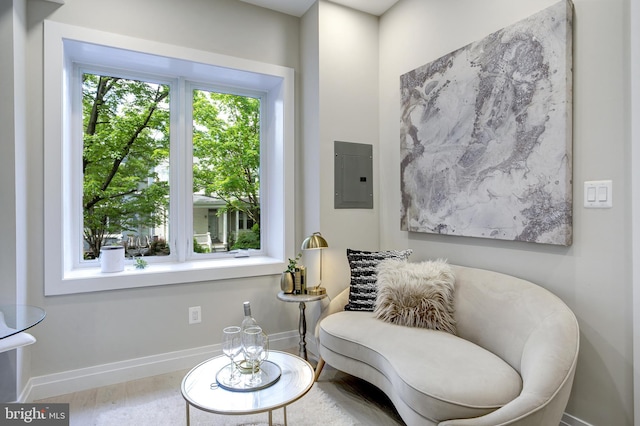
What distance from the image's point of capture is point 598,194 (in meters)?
1.66

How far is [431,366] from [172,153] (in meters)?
2.46

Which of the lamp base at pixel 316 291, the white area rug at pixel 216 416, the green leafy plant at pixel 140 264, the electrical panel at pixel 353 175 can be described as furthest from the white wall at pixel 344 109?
the green leafy plant at pixel 140 264

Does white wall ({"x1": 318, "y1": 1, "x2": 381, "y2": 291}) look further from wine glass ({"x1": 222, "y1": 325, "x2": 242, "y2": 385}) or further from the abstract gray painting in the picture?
wine glass ({"x1": 222, "y1": 325, "x2": 242, "y2": 385})

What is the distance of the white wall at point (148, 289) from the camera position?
7.20ft

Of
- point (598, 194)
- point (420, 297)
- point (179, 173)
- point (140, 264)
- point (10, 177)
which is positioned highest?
point (179, 173)

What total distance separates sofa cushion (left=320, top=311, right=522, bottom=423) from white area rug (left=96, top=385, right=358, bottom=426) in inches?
12.8

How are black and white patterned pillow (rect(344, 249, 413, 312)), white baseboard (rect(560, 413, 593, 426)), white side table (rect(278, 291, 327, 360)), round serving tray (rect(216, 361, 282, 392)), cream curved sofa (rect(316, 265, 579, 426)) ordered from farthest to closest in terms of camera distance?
1. white side table (rect(278, 291, 327, 360))
2. black and white patterned pillow (rect(344, 249, 413, 312))
3. white baseboard (rect(560, 413, 593, 426))
4. round serving tray (rect(216, 361, 282, 392))
5. cream curved sofa (rect(316, 265, 579, 426))

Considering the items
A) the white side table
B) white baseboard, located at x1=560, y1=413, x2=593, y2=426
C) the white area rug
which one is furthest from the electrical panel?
white baseboard, located at x1=560, y1=413, x2=593, y2=426

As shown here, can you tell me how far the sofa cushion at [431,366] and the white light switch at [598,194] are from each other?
871 millimetres

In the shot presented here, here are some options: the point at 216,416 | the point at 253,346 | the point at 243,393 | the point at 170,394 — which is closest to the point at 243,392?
the point at 243,393

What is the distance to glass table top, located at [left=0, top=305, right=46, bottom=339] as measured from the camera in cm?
153

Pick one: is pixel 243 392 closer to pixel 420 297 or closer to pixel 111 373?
pixel 420 297

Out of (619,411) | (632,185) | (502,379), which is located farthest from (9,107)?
(619,411)

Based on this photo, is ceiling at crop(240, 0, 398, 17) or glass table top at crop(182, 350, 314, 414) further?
ceiling at crop(240, 0, 398, 17)
